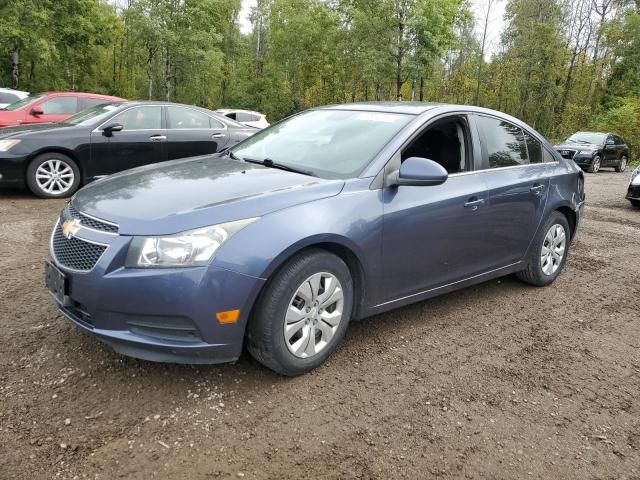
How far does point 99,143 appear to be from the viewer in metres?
7.61

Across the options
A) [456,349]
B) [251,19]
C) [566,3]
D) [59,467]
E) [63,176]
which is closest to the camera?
[59,467]

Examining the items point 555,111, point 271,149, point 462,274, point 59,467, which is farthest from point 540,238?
point 555,111

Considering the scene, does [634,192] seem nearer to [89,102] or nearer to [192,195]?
[192,195]

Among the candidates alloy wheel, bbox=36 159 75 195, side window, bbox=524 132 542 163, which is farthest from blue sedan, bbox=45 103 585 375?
alloy wheel, bbox=36 159 75 195

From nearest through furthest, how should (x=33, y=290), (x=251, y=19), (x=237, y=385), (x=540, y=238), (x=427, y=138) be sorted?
(x=237, y=385), (x=427, y=138), (x=33, y=290), (x=540, y=238), (x=251, y=19)

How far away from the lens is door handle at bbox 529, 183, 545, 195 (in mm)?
4410

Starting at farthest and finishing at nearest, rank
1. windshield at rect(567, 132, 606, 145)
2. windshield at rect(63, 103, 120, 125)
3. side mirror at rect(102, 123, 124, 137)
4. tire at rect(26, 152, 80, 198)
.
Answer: windshield at rect(567, 132, 606, 145) < windshield at rect(63, 103, 120, 125) < side mirror at rect(102, 123, 124, 137) < tire at rect(26, 152, 80, 198)

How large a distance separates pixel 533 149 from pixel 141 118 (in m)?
5.82

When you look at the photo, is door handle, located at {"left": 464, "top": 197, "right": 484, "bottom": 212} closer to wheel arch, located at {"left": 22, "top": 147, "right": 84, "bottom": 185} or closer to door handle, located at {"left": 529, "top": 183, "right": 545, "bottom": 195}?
door handle, located at {"left": 529, "top": 183, "right": 545, "bottom": 195}

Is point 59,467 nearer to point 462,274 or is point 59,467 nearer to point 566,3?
point 462,274

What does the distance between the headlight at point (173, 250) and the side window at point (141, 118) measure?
5869mm

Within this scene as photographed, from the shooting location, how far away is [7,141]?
702cm

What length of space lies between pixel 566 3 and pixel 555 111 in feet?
26.2

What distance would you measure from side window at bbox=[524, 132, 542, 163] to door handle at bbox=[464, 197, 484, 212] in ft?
3.35
